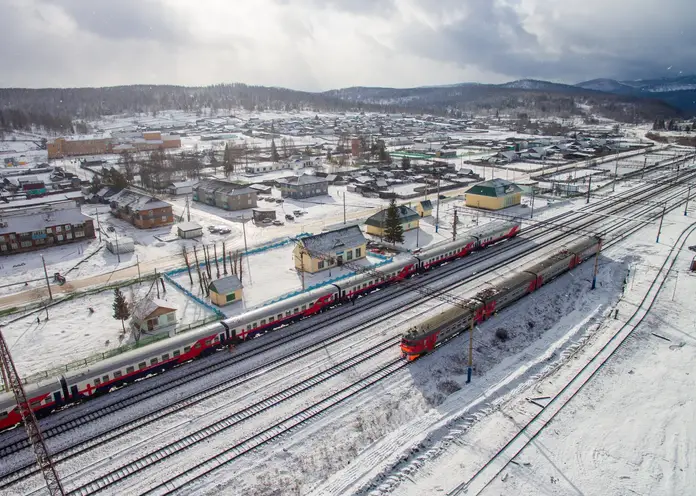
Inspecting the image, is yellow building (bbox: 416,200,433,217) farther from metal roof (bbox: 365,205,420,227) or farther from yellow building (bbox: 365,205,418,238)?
metal roof (bbox: 365,205,420,227)

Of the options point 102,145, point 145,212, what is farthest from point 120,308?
point 102,145

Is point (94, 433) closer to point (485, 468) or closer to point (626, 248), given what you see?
point (485, 468)

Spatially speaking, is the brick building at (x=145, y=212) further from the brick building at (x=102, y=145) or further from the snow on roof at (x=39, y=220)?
the brick building at (x=102, y=145)

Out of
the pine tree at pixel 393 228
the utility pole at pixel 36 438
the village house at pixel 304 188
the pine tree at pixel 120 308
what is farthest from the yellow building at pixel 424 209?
the utility pole at pixel 36 438

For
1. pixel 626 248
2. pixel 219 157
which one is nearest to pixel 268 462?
pixel 626 248

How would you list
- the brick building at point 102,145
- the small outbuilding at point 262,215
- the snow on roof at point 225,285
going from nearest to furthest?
the snow on roof at point 225,285 → the small outbuilding at point 262,215 → the brick building at point 102,145

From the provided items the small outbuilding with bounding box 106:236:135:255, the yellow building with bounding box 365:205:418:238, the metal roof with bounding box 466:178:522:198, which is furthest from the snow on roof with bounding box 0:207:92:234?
the metal roof with bounding box 466:178:522:198

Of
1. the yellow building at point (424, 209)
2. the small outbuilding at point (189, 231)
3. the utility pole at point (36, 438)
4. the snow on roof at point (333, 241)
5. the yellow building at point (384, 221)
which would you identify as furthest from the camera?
the yellow building at point (424, 209)
